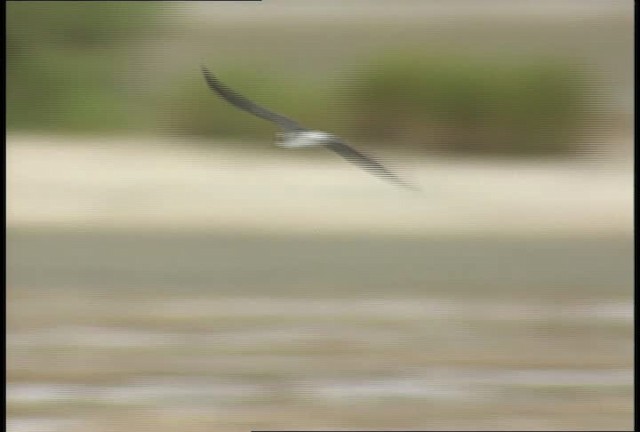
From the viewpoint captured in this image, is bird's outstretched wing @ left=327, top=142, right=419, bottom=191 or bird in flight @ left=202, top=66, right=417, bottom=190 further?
bird's outstretched wing @ left=327, top=142, right=419, bottom=191

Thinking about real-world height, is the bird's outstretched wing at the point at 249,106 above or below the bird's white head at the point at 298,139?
above

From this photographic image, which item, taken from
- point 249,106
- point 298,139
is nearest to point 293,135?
point 298,139

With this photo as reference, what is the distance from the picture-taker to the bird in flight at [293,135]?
1.87 metres

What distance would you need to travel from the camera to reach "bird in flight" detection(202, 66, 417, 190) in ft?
6.14

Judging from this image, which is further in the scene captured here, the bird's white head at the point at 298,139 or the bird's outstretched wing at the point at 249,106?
the bird's white head at the point at 298,139

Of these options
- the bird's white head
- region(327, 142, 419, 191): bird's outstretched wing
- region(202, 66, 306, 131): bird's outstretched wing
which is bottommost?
region(327, 142, 419, 191): bird's outstretched wing

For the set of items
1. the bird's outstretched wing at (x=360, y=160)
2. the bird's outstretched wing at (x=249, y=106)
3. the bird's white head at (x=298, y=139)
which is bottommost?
the bird's outstretched wing at (x=360, y=160)

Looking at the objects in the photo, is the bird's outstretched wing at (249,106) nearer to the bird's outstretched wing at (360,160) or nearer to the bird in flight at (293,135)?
the bird in flight at (293,135)

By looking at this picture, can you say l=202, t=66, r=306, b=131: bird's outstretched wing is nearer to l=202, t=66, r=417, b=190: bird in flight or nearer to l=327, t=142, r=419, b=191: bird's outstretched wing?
l=202, t=66, r=417, b=190: bird in flight

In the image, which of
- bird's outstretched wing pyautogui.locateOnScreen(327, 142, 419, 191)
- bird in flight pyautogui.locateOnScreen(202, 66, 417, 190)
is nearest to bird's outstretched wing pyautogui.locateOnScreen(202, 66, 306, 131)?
bird in flight pyautogui.locateOnScreen(202, 66, 417, 190)

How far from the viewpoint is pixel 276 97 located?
2648mm

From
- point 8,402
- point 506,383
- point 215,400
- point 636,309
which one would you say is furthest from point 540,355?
point 8,402

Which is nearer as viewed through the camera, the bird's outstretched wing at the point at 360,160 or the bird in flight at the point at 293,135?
the bird in flight at the point at 293,135

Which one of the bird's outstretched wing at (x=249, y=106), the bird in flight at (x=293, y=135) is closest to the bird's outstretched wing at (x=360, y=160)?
the bird in flight at (x=293, y=135)
